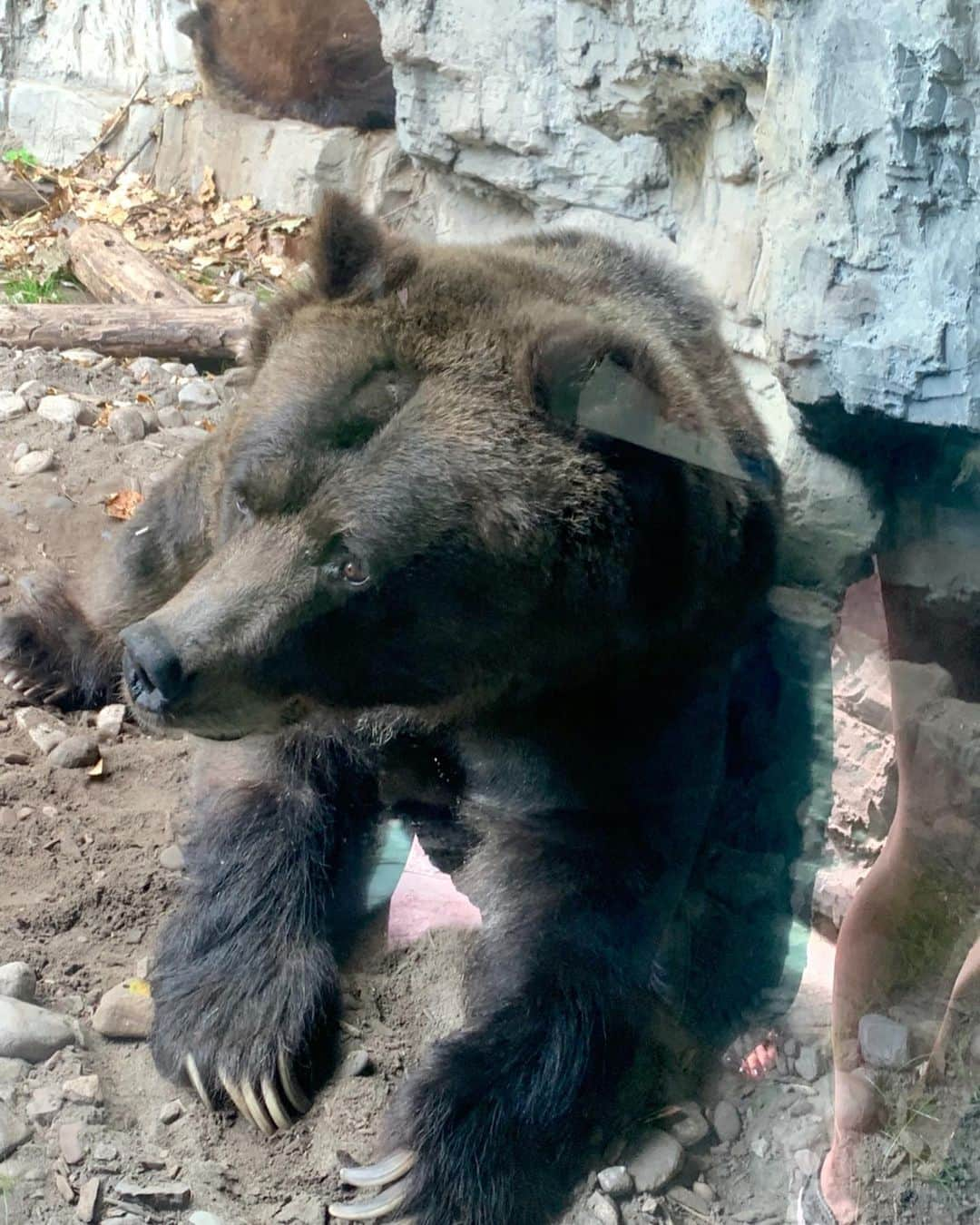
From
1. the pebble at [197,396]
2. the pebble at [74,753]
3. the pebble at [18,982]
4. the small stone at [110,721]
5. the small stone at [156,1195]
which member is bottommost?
the small stone at [110,721]

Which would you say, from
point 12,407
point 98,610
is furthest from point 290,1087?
point 12,407

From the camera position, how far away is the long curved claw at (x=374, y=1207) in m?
2.20

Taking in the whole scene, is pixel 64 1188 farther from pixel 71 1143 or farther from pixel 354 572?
pixel 354 572

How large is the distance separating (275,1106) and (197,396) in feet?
8.03

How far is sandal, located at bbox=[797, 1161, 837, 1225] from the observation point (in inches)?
75.6

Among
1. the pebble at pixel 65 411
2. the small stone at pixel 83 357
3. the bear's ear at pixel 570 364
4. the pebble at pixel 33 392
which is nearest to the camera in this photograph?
the bear's ear at pixel 570 364

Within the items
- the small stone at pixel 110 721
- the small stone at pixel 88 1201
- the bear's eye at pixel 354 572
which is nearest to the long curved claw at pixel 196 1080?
the small stone at pixel 88 1201

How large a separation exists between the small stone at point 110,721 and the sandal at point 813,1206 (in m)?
2.15

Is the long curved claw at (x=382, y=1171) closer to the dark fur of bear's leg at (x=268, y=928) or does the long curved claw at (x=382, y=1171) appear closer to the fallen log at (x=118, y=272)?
the dark fur of bear's leg at (x=268, y=928)

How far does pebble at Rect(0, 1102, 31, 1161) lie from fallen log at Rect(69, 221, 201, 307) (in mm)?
3366

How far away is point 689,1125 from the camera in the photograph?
7.51ft

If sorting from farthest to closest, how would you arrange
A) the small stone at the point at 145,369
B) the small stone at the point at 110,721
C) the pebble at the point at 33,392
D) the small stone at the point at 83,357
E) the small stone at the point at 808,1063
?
the small stone at the point at 83,357 → the small stone at the point at 145,369 → the pebble at the point at 33,392 → the small stone at the point at 110,721 → the small stone at the point at 808,1063

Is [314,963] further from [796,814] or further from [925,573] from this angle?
[925,573]

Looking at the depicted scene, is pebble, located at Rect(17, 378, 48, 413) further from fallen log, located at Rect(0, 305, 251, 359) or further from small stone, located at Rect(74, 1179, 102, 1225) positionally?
small stone, located at Rect(74, 1179, 102, 1225)
